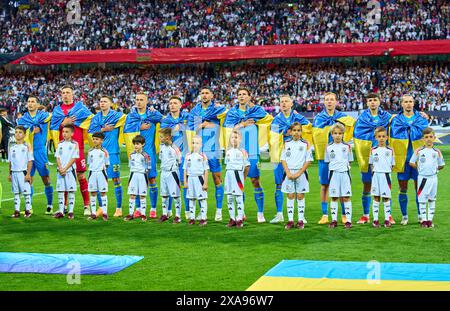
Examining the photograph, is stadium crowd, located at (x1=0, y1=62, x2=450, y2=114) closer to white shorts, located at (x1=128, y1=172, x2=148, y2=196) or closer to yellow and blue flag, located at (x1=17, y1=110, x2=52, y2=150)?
yellow and blue flag, located at (x1=17, y1=110, x2=52, y2=150)

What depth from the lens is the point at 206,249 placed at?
920 centimetres

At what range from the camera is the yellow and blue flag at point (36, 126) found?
12.4 metres

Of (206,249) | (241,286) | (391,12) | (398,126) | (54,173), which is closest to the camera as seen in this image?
(241,286)

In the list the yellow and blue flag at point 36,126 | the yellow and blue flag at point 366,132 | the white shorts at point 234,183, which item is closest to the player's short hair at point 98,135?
the yellow and blue flag at point 36,126

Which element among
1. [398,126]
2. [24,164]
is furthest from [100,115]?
[398,126]

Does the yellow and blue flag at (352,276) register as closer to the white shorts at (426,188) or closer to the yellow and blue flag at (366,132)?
the white shorts at (426,188)

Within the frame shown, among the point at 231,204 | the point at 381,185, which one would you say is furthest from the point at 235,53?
the point at 381,185

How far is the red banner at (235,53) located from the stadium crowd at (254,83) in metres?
1.33

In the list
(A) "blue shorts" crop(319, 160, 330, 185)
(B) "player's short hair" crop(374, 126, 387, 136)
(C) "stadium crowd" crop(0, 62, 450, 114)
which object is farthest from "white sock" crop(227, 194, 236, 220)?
(C) "stadium crowd" crop(0, 62, 450, 114)

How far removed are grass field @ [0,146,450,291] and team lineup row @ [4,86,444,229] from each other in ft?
1.54

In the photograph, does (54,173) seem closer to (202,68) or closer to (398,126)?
(398,126)

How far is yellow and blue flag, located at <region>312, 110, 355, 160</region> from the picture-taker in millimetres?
11141
